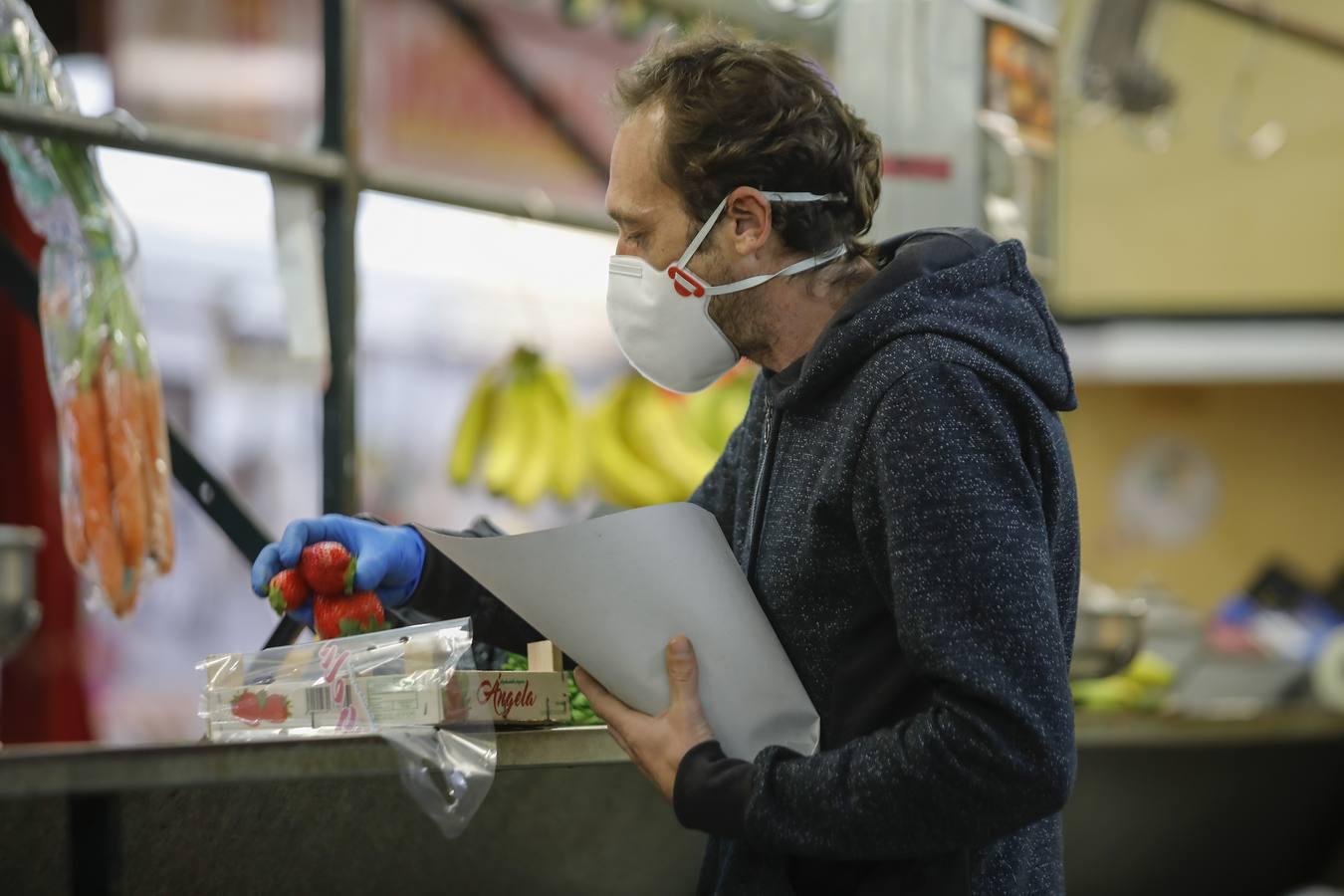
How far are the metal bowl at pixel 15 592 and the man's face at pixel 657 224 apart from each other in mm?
1260

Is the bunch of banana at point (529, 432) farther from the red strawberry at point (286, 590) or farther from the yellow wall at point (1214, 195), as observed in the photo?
the yellow wall at point (1214, 195)

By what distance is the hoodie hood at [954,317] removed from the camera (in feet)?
4.28

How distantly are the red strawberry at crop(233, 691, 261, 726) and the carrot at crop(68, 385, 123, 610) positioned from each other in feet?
2.13

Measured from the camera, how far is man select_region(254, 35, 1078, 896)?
120 centimetres

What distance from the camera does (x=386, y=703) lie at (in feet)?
4.53

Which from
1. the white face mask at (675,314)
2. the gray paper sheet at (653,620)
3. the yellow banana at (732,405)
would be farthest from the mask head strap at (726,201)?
the yellow banana at (732,405)

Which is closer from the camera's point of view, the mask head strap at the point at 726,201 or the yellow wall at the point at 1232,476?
the mask head strap at the point at 726,201

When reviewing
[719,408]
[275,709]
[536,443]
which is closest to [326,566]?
[275,709]

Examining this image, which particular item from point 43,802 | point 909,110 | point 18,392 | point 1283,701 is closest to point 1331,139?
point 1283,701

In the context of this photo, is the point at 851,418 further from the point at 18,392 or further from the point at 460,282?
the point at 460,282

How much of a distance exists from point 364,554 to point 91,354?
2.24 ft

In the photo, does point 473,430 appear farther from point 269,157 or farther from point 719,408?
point 269,157

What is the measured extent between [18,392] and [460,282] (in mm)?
1509

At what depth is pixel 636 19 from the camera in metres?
4.21
